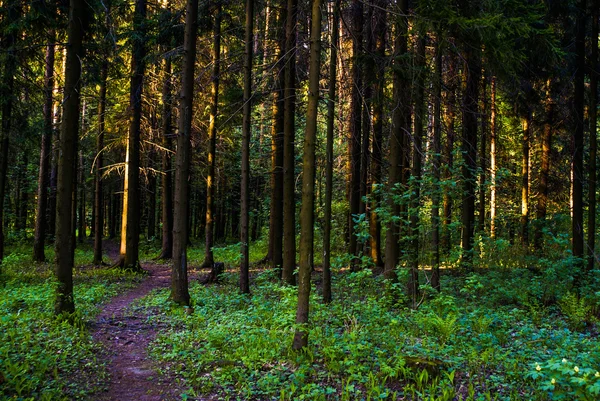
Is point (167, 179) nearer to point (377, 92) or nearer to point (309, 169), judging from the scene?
point (377, 92)

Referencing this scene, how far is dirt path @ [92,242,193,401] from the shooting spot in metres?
5.43

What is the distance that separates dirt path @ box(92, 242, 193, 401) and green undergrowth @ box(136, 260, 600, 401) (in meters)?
0.27

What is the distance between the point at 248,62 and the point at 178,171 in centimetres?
379

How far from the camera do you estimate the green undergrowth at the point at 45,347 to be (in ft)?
16.7

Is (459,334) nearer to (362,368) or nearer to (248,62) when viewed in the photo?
(362,368)

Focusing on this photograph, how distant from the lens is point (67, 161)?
811cm

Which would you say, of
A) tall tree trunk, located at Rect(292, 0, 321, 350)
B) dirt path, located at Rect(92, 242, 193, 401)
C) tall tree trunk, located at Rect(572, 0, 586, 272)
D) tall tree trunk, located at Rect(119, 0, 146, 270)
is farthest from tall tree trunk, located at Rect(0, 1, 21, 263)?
tall tree trunk, located at Rect(572, 0, 586, 272)

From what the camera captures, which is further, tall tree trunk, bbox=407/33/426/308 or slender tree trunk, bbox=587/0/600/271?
slender tree trunk, bbox=587/0/600/271

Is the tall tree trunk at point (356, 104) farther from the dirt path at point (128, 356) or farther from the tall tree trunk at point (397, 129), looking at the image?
the dirt path at point (128, 356)

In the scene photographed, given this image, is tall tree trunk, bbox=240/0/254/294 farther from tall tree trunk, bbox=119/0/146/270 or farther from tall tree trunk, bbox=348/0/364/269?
tall tree trunk, bbox=119/0/146/270

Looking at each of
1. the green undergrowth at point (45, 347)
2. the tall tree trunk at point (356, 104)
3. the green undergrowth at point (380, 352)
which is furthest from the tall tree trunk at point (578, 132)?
the green undergrowth at point (45, 347)

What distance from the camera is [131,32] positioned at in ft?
46.2

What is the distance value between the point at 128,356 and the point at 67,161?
160 inches

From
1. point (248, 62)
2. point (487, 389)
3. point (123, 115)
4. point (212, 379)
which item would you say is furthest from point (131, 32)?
point (487, 389)
